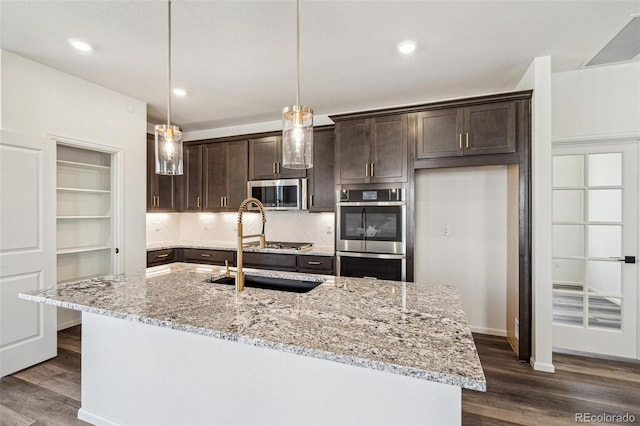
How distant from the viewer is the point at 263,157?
14.0ft

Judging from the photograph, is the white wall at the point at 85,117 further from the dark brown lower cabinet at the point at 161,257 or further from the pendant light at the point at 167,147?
the pendant light at the point at 167,147

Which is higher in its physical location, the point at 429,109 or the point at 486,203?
the point at 429,109

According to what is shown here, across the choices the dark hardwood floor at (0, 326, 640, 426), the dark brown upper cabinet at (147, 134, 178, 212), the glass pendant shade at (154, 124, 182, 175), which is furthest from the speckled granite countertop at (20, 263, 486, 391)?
the dark brown upper cabinet at (147, 134, 178, 212)

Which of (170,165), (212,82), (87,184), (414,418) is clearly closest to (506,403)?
(414,418)

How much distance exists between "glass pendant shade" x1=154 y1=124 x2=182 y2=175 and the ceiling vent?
3189mm

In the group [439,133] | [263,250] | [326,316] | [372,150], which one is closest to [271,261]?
[263,250]

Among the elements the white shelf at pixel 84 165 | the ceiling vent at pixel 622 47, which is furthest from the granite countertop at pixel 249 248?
the ceiling vent at pixel 622 47

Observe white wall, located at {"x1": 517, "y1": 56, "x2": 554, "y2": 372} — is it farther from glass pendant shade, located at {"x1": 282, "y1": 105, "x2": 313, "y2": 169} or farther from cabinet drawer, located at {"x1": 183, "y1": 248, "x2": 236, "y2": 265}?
cabinet drawer, located at {"x1": 183, "y1": 248, "x2": 236, "y2": 265}

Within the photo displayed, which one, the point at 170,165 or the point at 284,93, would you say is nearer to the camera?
the point at 170,165

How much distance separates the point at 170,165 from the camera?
1.99 metres

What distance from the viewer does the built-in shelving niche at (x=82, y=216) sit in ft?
10.9

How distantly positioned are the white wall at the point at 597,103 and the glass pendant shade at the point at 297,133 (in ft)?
8.74

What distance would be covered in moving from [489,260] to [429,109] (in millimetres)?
1805

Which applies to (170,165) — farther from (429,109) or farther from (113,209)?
(429,109)
